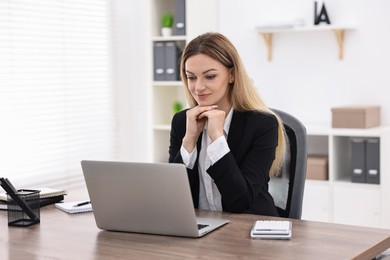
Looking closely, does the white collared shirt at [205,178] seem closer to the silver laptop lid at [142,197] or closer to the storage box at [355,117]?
the silver laptop lid at [142,197]

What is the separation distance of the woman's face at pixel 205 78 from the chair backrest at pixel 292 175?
319 mm

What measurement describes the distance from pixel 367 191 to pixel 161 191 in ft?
7.80

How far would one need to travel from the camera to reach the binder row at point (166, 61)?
4.88m

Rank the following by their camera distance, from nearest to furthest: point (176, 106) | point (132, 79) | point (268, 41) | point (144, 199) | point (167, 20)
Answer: point (144, 199) → point (268, 41) → point (167, 20) → point (176, 106) → point (132, 79)

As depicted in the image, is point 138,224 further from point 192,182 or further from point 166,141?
point 166,141

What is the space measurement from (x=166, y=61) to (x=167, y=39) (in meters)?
0.16

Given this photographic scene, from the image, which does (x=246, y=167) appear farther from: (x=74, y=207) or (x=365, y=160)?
(x=365, y=160)

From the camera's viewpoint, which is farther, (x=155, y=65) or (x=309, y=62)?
(x=155, y=65)

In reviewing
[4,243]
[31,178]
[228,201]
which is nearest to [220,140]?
[228,201]

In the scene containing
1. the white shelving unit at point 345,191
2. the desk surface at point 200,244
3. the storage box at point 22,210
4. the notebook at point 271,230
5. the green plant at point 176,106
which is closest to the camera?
the desk surface at point 200,244

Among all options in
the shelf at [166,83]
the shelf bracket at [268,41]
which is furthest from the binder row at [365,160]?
the shelf at [166,83]

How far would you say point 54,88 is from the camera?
14.9 ft

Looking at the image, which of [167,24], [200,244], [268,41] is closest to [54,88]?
[167,24]

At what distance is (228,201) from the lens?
7.64 ft
